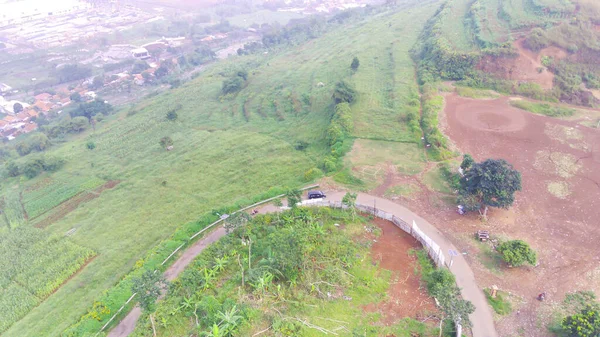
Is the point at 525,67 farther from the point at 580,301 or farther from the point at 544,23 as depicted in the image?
the point at 580,301

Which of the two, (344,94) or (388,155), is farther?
(344,94)

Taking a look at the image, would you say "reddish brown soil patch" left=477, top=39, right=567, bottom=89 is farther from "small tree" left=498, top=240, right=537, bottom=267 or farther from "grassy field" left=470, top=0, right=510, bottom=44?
"small tree" left=498, top=240, right=537, bottom=267

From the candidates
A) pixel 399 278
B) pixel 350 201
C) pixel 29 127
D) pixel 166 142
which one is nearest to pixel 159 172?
pixel 166 142

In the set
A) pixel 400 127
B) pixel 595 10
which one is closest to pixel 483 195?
pixel 400 127

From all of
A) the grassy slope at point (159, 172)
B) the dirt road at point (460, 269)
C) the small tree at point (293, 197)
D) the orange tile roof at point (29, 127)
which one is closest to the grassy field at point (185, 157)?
the grassy slope at point (159, 172)

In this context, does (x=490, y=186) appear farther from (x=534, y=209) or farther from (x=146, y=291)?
(x=146, y=291)

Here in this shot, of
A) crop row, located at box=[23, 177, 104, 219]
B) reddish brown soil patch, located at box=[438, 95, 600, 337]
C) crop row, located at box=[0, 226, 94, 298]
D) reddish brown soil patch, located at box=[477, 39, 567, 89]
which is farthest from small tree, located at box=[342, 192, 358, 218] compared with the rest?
reddish brown soil patch, located at box=[477, 39, 567, 89]
